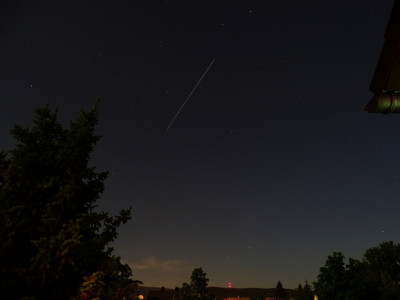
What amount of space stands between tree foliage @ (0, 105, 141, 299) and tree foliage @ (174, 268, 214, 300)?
50.1 meters

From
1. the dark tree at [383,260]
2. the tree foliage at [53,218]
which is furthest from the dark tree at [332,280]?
the dark tree at [383,260]

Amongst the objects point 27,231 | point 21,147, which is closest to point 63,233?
point 27,231

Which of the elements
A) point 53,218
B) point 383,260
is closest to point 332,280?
point 53,218

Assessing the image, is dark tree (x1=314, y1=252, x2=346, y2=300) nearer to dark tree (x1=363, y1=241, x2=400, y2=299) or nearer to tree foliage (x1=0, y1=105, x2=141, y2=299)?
tree foliage (x1=0, y1=105, x2=141, y2=299)

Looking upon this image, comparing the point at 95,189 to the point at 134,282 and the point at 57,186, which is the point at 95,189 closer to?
the point at 57,186

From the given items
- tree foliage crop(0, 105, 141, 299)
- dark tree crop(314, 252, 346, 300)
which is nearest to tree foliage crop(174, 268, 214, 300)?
dark tree crop(314, 252, 346, 300)

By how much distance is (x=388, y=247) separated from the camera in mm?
71875

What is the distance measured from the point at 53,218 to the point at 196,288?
52735 millimetres

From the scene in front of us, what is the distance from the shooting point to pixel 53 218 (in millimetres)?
9977

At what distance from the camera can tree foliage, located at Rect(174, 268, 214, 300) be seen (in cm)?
5782

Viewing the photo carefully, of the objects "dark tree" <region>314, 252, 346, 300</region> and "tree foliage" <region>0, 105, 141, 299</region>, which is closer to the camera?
"tree foliage" <region>0, 105, 141, 299</region>

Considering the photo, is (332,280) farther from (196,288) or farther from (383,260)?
(383,260)

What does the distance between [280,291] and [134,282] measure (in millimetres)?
147510

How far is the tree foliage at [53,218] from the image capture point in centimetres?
974
